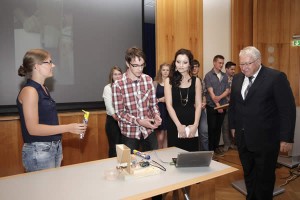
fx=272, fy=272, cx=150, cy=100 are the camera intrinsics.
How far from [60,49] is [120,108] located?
5.87ft

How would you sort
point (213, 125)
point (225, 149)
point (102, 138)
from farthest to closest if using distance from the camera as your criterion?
point (225, 149) → point (213, 125) → point (102, 138)

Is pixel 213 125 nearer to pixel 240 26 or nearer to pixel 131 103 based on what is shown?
pixel 240 26

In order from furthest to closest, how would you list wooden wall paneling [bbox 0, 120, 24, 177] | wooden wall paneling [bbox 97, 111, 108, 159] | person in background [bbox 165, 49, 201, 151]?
wooden wall paneling [bbox 97, 111, 108, 159], wooden wall paneling [bbox 0, 120, 24, 177], person in background [bbox 165, 49, 201, 151]

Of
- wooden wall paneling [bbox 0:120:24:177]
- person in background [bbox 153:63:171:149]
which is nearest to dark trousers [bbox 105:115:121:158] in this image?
person in background [bbox 153:63:171:149]

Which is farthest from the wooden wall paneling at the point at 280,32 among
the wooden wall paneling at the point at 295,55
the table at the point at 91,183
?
the table at the point at 91,183

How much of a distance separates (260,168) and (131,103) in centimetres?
125

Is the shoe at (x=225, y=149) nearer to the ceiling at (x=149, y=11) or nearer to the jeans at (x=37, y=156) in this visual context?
the ceiling at (x=149, y=11)

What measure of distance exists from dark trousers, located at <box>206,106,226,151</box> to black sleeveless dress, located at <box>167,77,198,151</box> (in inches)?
82.3

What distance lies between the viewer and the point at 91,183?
147cm

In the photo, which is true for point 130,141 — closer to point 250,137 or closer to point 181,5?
point 250,137

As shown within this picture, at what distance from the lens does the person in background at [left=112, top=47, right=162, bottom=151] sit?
87.8 inches

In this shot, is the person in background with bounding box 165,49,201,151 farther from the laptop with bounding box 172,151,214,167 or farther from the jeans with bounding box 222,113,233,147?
the jeans with bounding box 222,113,233,147

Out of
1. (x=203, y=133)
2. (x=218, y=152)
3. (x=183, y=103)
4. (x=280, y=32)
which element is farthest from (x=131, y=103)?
(x=280, y=32)

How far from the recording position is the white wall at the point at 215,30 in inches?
197
